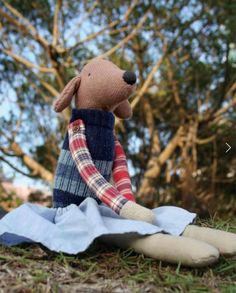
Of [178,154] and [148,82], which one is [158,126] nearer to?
[178,154]

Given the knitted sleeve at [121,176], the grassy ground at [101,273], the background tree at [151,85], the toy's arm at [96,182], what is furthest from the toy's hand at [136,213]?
the background tree at [151,85]

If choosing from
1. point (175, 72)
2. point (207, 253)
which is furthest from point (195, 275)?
point (175, 72)

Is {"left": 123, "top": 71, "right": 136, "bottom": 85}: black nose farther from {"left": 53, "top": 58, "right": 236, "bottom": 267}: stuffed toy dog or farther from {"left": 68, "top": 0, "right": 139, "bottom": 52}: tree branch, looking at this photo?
{"left": 68, "top": 0, "right": 139, "bottom": 52}: tree branch

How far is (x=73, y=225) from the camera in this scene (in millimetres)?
1356

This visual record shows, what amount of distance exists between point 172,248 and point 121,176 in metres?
0.46

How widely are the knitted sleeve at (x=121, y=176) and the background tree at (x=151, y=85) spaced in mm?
3305

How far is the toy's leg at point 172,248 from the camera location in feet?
4.03

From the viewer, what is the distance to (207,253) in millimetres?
1225

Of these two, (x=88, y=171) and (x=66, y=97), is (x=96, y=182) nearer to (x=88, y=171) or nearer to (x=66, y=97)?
(x=88, y=171)

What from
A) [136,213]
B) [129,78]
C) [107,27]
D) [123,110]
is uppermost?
[107,27]

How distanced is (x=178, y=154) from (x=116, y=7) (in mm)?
2026

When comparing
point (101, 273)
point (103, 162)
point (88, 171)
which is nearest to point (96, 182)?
point (88, 171)

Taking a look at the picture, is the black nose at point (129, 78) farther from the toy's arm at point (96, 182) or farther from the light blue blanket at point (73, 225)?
the light blue blanket at point (73, 225)

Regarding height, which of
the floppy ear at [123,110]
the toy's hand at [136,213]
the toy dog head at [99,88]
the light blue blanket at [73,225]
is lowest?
the light blue blanket at [73,225]
